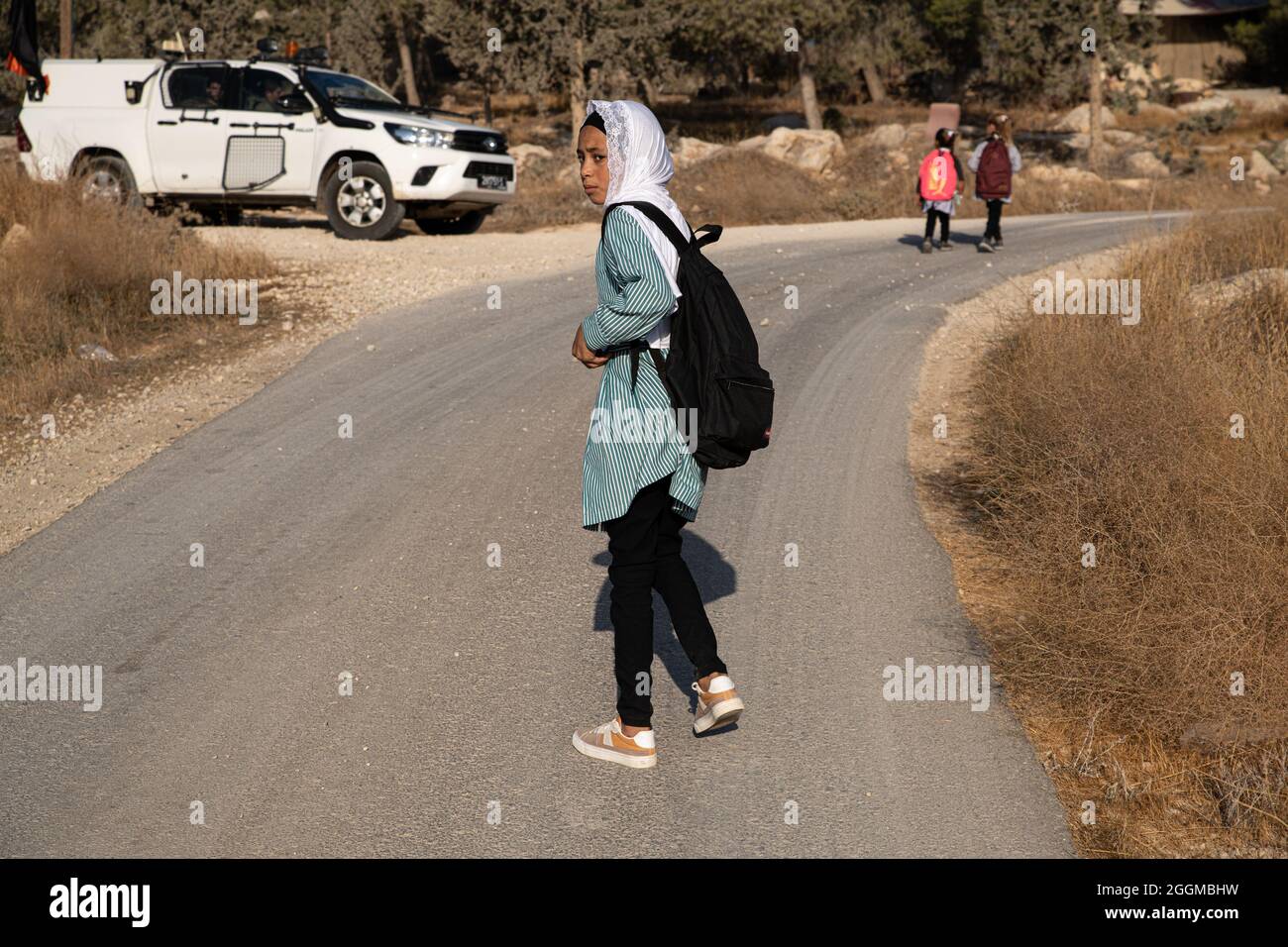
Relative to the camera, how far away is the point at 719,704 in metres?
4.20

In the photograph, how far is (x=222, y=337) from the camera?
1070 cm

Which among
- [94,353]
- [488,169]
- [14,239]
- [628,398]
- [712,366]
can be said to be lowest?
[94,353]

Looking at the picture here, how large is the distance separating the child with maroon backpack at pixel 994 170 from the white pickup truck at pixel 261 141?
608 cm

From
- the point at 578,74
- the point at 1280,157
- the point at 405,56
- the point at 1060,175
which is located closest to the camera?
the point at 1060,175

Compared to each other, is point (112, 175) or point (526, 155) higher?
point (526, 155)

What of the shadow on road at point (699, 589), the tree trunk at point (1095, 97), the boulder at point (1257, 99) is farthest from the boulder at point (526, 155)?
the boulder at point (1257, 99)

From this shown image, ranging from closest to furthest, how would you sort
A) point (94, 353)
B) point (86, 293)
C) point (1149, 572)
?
point (1149, 572)
point (94, 353)
point (86, 293)

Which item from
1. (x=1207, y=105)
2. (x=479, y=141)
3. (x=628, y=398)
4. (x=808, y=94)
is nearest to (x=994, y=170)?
(x=479, y=141)

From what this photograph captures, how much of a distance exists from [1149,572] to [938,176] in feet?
38.6

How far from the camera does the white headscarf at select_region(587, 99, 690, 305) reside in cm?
391

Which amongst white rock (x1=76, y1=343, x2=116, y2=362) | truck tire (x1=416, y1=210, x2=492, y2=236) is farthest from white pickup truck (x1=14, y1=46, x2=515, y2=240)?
white rock (x1=76, y1=343, x2=116, y2=362)

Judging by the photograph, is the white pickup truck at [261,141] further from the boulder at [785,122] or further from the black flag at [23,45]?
the boulder at [785,122]

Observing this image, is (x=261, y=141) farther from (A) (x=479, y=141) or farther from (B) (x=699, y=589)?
(B) (x=699, y=589)
